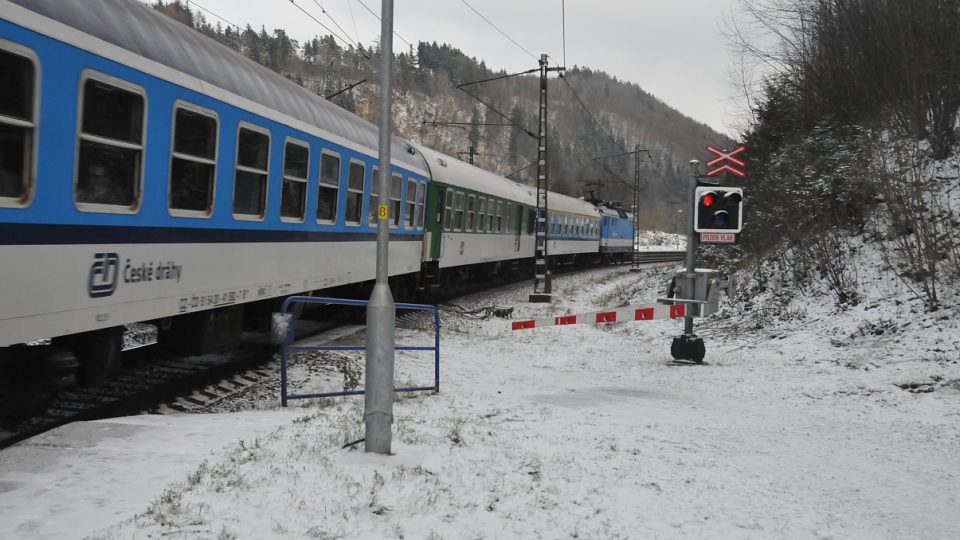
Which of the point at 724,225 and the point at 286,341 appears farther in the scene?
the point at 724,225

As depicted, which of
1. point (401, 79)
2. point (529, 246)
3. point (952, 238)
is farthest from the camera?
point (401, 79)

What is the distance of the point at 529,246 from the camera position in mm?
29734

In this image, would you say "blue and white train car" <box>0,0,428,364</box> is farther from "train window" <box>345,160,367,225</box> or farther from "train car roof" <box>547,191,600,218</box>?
"train car roof" <box>547,191,600,218</box>

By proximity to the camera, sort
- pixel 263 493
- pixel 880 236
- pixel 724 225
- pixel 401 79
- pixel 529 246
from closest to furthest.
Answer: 1. pixel 263 493
2. pixel 724 225
3. pixel 880 236
4. pixel 529 246
5. pixel 401 79

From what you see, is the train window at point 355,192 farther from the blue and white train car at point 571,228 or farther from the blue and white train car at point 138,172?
the blue and white train car at point 571,228

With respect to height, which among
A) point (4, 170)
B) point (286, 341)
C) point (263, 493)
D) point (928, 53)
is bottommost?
point (263, 493)

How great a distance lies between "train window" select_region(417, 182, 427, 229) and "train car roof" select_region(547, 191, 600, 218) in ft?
43.2

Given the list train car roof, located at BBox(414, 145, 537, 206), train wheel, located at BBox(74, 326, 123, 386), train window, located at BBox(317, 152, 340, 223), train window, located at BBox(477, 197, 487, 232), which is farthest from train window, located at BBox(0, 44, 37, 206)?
train window, located at BBox(477, 197, 487, 232)

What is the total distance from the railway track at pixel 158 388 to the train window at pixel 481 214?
12.4 meters

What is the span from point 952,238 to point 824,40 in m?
11.4

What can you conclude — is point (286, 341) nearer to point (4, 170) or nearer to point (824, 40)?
point (4, 170)

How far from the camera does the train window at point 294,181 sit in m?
9.47

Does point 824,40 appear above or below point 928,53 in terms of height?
above

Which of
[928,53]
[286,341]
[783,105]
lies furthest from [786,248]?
[286,341]
